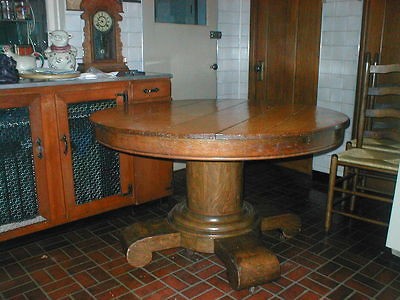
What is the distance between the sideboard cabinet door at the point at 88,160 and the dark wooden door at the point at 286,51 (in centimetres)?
137

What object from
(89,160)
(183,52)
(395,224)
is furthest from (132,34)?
(395,224)

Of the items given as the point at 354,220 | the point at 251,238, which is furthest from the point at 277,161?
the point at 251,238

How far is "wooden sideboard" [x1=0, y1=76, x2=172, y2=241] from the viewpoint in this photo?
97.8 inches

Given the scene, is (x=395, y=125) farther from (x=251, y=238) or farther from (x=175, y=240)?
(x=175, y=240)

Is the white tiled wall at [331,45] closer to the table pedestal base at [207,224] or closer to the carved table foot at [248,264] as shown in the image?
the table pedestal base at [207,224]

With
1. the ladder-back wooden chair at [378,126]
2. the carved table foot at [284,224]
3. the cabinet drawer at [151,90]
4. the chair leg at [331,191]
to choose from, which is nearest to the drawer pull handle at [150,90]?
the cabinet drawer at [151,90]

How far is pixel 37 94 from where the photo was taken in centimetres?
246

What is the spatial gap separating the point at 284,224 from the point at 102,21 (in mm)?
2033

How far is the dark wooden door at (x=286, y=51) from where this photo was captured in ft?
12.4

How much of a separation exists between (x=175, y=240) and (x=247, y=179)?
1.65 metres

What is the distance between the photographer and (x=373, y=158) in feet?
8.84

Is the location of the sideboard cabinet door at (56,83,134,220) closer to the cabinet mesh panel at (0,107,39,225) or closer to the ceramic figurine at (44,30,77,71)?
the cabinet mesh panel at (0,107,39,225)

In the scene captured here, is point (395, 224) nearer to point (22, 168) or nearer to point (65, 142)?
point (65, 142)

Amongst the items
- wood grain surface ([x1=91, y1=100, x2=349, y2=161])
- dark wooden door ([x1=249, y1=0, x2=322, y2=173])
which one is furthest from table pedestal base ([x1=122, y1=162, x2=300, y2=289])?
dark wooden door ([x1=249, y1=0, x2=322, y2=173])
